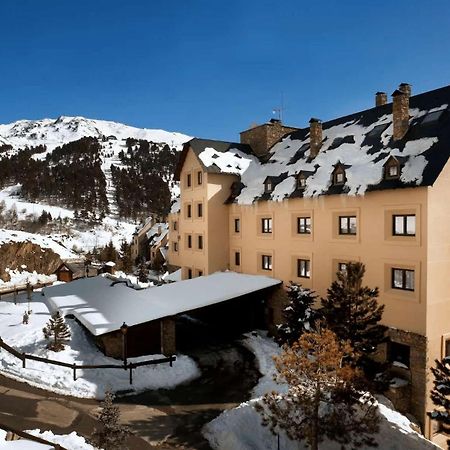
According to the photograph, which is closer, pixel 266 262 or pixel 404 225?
pixel 404 225

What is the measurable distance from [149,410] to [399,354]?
12.9m

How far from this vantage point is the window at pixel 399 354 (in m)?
19.0

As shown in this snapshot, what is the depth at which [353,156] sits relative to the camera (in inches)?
930

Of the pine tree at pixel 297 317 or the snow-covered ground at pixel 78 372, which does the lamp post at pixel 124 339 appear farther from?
the pine tree at pixel 297 317

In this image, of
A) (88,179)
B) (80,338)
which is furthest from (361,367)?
(88,179)

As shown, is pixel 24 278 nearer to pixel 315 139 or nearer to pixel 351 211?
pixel 315 139

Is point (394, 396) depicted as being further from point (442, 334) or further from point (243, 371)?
point (243, 371)

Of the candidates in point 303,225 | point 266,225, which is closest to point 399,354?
point 303,225

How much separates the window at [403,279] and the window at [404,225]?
1.94m

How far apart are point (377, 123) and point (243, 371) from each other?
1800 cm

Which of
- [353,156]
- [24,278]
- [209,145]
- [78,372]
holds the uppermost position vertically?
[209,145]

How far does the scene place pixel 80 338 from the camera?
71.4 feet

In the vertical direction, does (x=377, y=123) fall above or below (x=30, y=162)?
below

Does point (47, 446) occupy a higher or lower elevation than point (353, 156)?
lower
